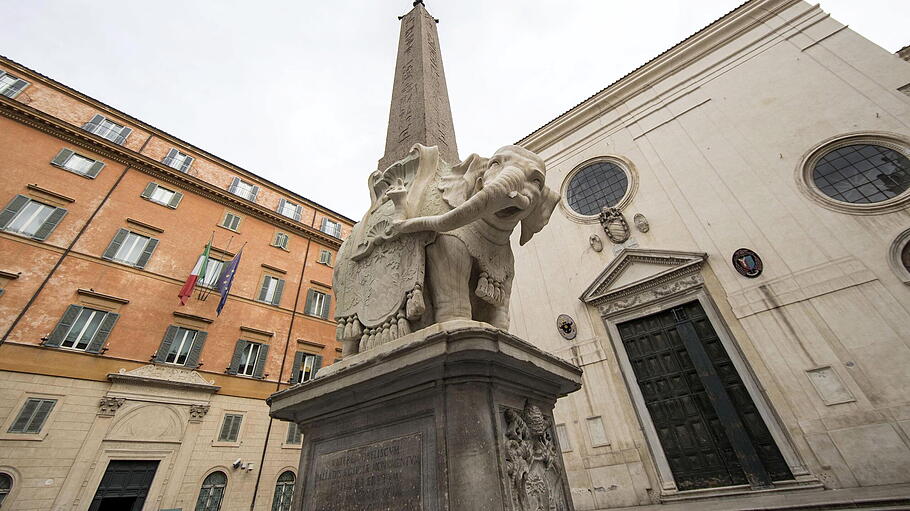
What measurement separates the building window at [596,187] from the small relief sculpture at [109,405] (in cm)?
1532

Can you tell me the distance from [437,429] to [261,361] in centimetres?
1462

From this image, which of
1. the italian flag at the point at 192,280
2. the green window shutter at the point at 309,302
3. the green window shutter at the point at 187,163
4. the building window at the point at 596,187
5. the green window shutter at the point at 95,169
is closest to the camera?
the building window at the point at 596,187

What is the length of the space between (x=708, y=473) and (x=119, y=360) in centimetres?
1622

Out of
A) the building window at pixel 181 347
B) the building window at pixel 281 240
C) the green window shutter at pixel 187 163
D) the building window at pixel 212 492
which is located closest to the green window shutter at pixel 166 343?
the building window at pixel 181 347

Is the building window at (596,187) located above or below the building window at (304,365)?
above

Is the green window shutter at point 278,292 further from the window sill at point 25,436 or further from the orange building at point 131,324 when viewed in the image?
the window sill at point 25,436

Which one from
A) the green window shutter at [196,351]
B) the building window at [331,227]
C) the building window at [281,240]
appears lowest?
the green window shutter at [196,351]

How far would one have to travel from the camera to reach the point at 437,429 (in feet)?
6.39

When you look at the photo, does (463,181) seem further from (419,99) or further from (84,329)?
(84,329)

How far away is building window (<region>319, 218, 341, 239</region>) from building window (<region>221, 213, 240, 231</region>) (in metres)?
4.32

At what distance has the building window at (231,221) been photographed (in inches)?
630

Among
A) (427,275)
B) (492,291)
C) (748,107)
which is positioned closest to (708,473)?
(492,291)

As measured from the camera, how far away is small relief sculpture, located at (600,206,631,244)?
10.4 m

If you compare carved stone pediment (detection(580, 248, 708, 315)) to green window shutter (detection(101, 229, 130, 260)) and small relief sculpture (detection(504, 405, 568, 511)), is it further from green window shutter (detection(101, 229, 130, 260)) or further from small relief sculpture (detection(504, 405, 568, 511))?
green window shutter (detection(101, 229, 130, 260))
